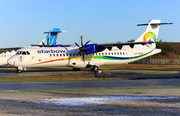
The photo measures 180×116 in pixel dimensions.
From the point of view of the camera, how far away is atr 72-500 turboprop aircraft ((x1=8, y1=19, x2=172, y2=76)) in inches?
1302

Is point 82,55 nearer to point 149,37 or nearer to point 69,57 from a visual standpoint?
point 69,57

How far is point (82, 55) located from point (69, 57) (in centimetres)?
194

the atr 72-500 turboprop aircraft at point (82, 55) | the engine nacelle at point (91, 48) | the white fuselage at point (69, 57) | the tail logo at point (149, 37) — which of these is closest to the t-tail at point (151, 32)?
the tail logo at point (149, 37)

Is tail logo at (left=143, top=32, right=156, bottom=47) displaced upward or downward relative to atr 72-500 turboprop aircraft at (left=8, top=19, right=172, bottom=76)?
upward

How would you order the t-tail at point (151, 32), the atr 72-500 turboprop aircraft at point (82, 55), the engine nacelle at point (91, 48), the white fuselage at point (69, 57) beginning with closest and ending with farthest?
the white fuselage at point (69, 57)
the atr 72-500 turboprop aircraft at point (82, 55)
the engine nacelle at point (91, 48)
the t-tail at point (151, 32)

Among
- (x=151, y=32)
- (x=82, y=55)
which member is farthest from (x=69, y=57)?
(x=151, y=32)

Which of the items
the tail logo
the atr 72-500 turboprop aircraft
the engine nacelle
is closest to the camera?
the atr 72-500 turboprop aircraft

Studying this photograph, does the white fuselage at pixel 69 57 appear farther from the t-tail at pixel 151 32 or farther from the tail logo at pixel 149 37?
the t-tail at pixel 151 32

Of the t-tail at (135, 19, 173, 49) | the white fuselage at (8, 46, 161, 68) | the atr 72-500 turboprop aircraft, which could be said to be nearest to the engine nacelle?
the atr 72-500 turboprop aircraft

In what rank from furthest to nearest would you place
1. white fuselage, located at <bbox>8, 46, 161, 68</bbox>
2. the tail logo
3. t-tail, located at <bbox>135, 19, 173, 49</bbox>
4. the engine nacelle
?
t-tail, located at <bbox>135, 19, 173, 49</bbox> → the tail logo → the engine nacelle → white fuselage, located at <bbox>8, 46, 161, 68</bbox>

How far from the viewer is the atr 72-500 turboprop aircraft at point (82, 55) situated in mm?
33062

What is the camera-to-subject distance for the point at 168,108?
8430 mm

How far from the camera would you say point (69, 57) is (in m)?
35.1

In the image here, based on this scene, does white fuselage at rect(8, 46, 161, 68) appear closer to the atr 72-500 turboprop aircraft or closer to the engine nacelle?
the atr 72-500 turboprop aircraft
